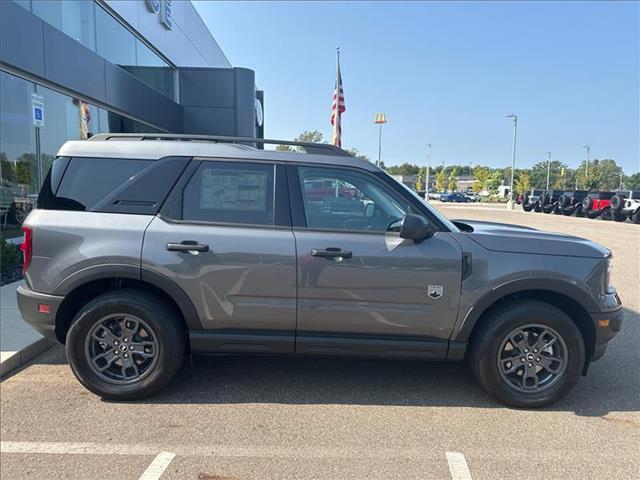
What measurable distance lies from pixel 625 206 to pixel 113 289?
27453 millimetres

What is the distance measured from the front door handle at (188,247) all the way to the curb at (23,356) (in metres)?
1.96

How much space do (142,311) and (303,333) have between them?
123cm

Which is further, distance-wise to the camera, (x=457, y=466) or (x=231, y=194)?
(x=231, y=194)

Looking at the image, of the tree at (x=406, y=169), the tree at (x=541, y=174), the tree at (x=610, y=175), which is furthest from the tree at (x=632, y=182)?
the tree at (x=406, y=169)

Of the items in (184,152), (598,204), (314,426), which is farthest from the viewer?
(598,204)

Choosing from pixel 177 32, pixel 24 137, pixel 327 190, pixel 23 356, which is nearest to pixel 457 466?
pixel 327 190

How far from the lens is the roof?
11.5ft

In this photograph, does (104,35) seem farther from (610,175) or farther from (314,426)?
(610,175)

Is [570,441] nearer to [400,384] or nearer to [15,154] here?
[400,384]

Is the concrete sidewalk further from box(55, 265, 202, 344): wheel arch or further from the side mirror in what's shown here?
the side mirror

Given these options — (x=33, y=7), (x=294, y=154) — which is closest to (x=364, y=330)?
(x=294, y=154)

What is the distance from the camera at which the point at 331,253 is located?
328 cm

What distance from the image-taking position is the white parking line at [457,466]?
2.61m

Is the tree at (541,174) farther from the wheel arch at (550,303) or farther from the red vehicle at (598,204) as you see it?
the wheel arch at (550,303)
